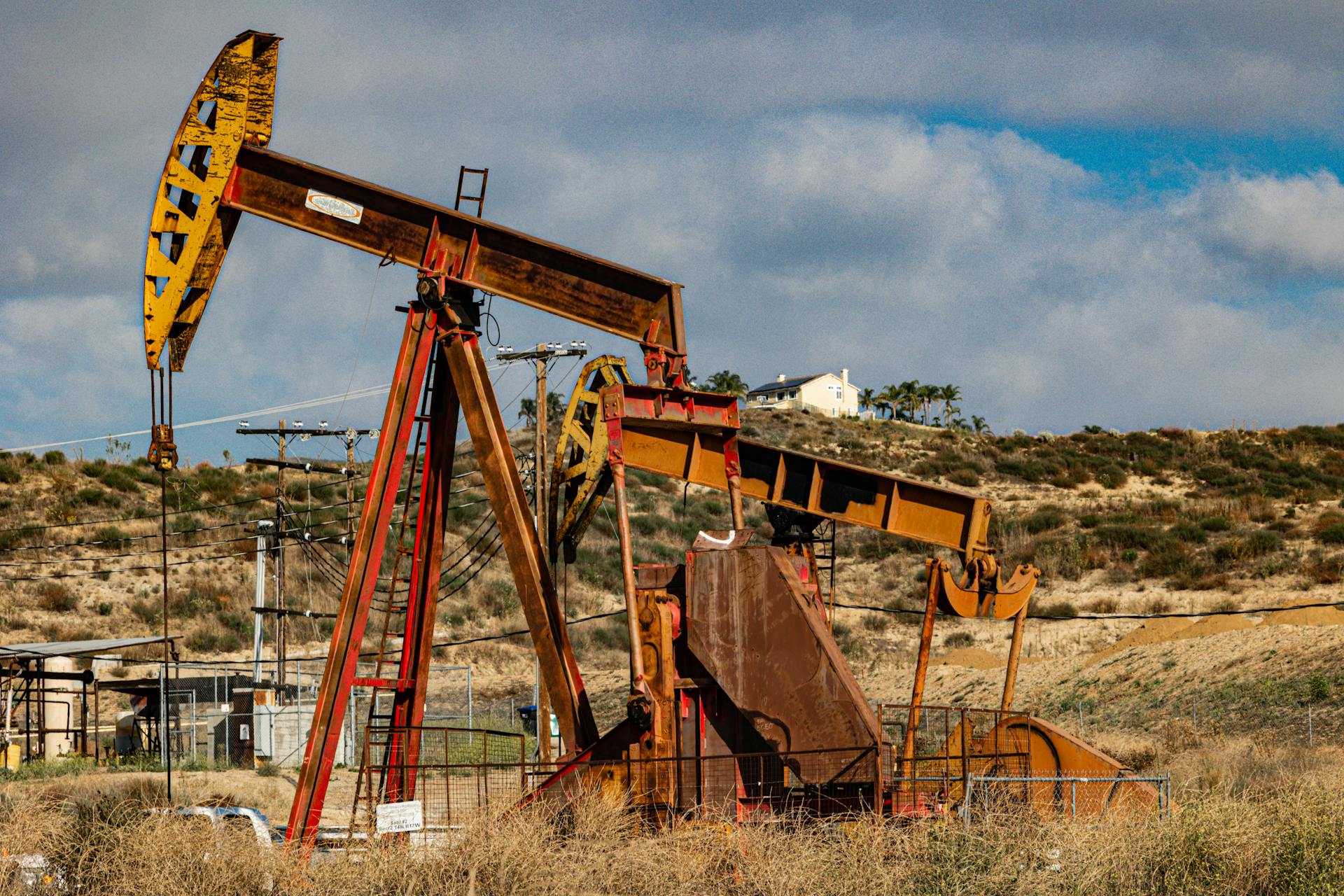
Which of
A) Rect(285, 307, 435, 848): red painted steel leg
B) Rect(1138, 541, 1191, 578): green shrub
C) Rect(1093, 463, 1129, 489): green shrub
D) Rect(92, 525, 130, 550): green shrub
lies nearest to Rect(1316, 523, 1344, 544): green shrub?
Rect(1138, 541, 1191, 578): green shrub

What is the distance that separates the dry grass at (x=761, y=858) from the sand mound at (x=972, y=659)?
67.9 ft

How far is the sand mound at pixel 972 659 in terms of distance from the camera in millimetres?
30250

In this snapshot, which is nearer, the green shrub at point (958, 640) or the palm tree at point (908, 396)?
the green shrub at point (958, 640)

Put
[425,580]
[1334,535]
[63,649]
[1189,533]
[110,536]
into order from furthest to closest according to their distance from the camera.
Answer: [110,536], [1189,533], [1334,535], [63,649], [425,580]

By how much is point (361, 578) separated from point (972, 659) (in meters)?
21.5

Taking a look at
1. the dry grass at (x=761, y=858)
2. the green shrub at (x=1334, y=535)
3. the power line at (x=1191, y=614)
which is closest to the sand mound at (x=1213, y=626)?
the power line at (x=1191, y=614)

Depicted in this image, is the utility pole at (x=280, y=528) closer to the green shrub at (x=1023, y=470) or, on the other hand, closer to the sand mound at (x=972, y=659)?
the sand mound at (x=972, y=659)

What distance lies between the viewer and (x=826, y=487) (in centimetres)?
1473

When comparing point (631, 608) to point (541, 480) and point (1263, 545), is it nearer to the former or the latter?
point (541, 480)

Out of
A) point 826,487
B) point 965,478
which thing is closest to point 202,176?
point 826,487

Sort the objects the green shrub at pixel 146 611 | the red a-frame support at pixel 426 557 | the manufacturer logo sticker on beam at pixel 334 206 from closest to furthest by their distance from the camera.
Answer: the red a-frame support at pixel 426 557 < the manufacturer logo sticker on beam at pixel 334 206 < the green shrub at pixel 146 611

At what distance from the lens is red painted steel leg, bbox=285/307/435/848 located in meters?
11.3

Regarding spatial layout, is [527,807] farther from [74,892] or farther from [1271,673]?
[1271,673]

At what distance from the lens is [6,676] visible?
26.8 meters
